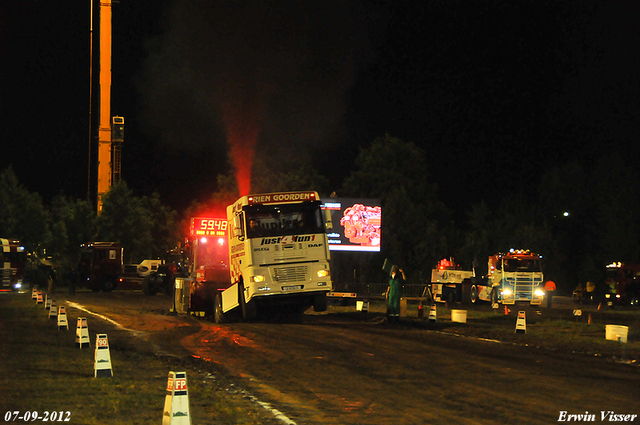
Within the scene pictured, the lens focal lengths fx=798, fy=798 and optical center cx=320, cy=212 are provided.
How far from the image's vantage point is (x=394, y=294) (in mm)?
25281

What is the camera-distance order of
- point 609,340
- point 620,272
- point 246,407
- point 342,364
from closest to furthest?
point 246,407, point 342,364, point 609,340, point 620,272

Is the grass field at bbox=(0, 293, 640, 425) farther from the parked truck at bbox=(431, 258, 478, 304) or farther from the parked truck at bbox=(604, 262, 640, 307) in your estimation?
the parked truck at bbox=(431, 258, 478, 304)

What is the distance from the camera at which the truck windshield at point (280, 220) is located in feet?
76.4

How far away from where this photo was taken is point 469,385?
12250 millimetres

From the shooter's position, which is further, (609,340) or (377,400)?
(609,340)

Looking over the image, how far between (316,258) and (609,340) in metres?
8.35

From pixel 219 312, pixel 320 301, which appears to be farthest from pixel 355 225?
pixel 320 301

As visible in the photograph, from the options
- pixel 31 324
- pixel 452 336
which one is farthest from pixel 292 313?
pixel 31 324

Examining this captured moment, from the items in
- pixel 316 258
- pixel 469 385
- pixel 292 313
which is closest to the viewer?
pixel 469 385

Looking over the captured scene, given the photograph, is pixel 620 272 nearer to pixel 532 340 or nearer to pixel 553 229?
pixel 532 340

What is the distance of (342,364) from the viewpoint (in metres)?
14.7

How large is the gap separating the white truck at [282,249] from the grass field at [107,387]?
5.39 meters

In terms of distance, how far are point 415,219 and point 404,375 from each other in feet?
178

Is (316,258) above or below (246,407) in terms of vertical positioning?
above
